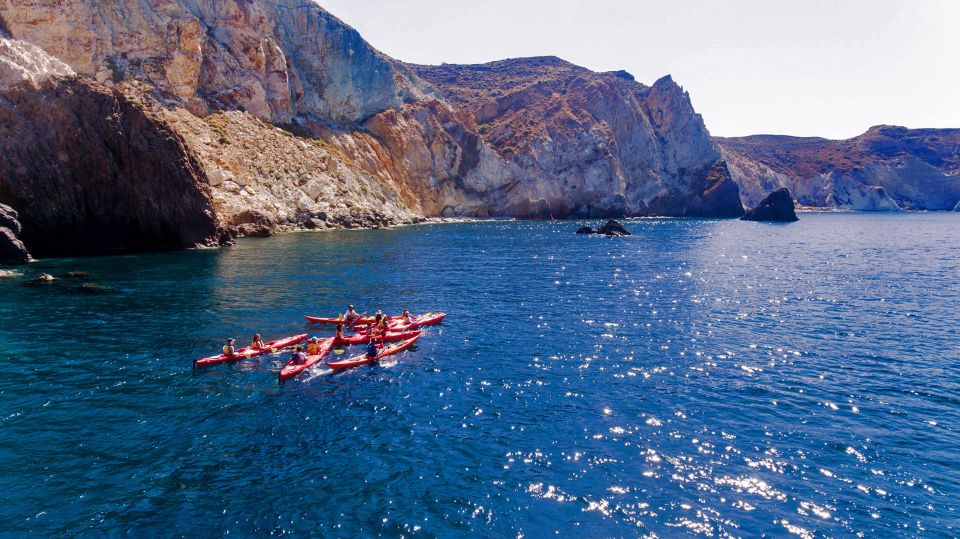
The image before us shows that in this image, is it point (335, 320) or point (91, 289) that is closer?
point (335, 320)

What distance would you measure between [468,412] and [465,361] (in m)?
6.32

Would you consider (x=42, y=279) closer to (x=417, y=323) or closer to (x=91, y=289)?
(x=91, y=289)

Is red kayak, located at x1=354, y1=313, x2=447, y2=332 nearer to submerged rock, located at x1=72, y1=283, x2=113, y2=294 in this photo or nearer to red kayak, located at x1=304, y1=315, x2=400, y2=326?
red kayak, located at x1=304, y1=315, x2=400, y2=326

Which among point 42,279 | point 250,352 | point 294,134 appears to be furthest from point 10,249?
point 294,134

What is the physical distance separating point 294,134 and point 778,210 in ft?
420

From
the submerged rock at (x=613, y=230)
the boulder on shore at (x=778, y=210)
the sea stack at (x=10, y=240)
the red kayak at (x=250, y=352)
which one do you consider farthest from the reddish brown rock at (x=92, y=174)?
the boulder on shore at (x=778, y=210)

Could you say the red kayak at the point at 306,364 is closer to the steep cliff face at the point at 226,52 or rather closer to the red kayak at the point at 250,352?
the red kayak at the point at 250,352

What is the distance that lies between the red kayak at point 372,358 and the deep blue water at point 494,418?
31.8 inches

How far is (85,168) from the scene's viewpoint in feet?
189

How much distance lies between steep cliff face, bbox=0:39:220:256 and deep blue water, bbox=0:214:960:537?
19799 millimetres

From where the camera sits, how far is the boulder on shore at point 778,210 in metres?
154

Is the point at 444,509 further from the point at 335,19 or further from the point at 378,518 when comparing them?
the point at 335,19

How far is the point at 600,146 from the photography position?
15925 cm

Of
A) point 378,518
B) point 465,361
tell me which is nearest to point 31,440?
point 378,518
